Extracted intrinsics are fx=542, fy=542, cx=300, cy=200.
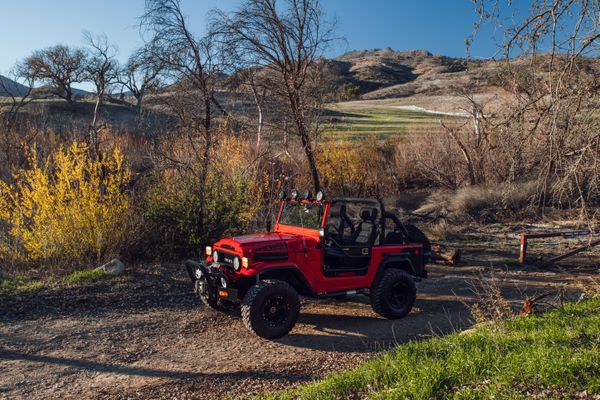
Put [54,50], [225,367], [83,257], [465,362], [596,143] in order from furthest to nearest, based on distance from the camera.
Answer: [54,50] < [83,257] < [596,143] < [225,367] < [465,362]

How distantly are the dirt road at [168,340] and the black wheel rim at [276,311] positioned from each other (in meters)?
0.26

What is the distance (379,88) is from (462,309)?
62264 millimetres

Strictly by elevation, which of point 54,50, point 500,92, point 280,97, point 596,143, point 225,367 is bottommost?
point 225,367

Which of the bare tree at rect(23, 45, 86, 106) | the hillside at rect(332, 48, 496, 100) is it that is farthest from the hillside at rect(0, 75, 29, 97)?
the hillside at rect(332, 48, 496, 100)

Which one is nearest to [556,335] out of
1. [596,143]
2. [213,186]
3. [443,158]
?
[596,143]

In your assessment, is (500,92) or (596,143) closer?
(596,143)

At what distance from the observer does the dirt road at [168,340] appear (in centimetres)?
551

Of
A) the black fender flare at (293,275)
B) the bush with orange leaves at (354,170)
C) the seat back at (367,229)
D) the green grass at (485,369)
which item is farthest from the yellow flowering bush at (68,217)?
the bush with orange leaves at (354,170)

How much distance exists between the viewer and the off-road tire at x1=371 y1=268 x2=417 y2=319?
7555mm

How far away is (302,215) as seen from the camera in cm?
785

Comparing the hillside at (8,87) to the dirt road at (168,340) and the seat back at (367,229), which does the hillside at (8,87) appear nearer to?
the dirt road at (168,340)

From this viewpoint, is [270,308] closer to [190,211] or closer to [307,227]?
[307,227]

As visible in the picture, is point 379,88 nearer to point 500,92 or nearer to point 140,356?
point 500,92

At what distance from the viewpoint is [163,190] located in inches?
472
